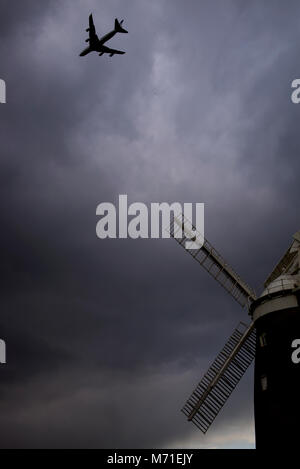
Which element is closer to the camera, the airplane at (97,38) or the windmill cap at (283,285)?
the windmill cap at (283,285)

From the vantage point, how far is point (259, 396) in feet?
84.4

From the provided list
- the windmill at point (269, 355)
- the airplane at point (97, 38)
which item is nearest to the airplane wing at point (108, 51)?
the airplane at point (97, 38)

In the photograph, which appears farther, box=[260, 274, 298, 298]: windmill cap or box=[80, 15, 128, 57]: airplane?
box=[80, 15, 128, 57]: airplane

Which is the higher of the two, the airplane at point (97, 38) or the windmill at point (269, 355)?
the airplane at point (97, 38)

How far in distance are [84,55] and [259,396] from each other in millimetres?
35284

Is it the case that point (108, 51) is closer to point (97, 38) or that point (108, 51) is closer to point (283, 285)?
point (97, 38)

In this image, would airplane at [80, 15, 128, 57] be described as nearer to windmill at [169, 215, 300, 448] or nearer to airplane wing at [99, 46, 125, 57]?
airplane wing at [99, 46, 125, 57]

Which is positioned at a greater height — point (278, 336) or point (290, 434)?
point (278, 336)

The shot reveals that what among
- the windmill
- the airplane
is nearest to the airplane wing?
the airplane

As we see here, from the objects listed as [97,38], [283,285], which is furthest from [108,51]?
[283,285]

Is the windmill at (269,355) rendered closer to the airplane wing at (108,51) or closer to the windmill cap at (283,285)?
the windmill cap at (283,285)
